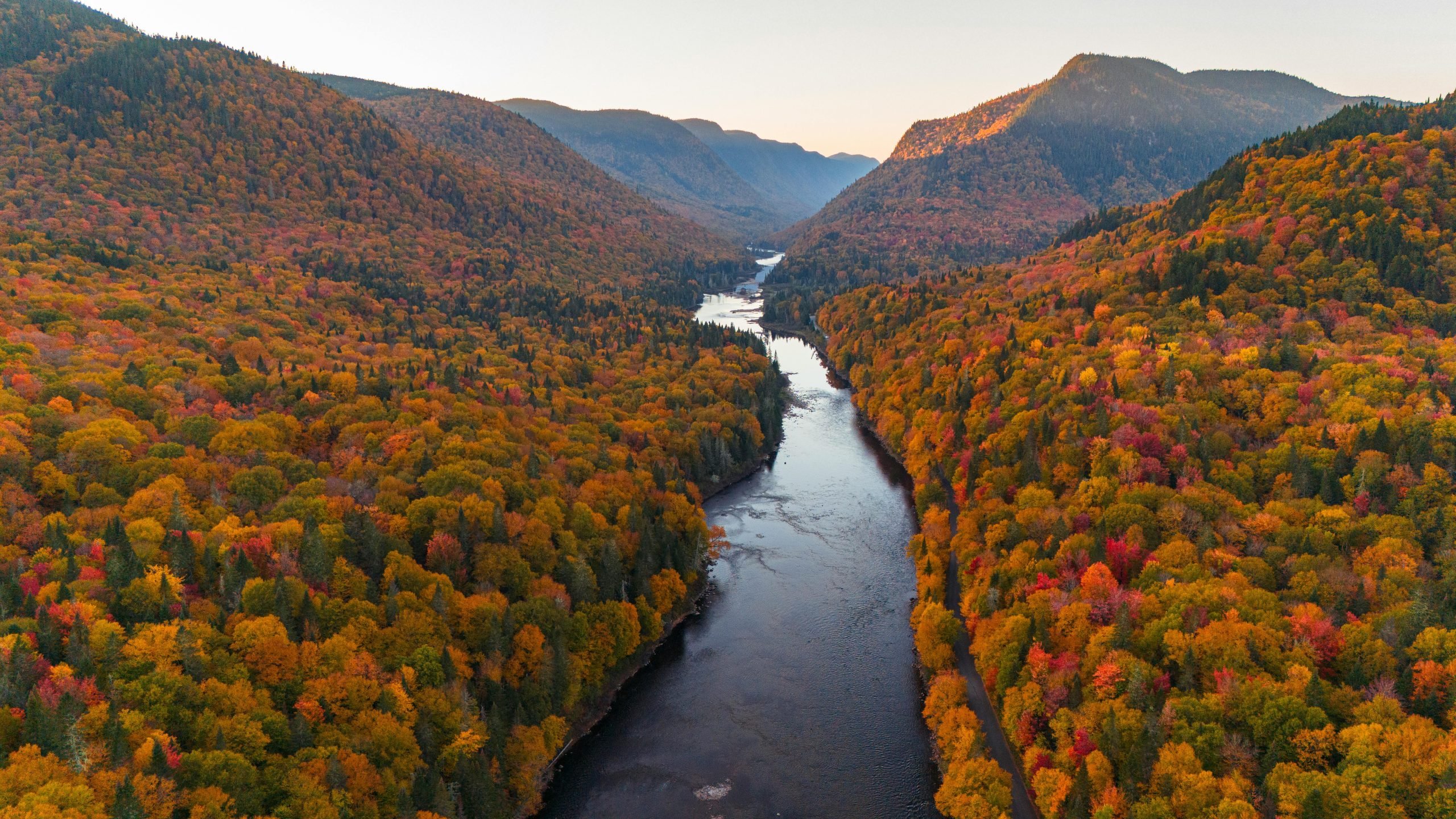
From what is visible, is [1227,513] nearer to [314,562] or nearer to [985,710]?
[985,710]

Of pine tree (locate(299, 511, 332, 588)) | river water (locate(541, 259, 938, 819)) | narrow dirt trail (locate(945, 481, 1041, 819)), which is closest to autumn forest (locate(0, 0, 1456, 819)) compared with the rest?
pine tree (locate(299, 511, 332, 588))

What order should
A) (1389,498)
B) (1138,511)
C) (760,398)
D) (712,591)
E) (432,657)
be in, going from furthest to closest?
(760,398)
(712,591)
(1138,511)
(1389,498)
(432,657)

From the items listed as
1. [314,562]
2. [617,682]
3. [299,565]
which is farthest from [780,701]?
[299,565]

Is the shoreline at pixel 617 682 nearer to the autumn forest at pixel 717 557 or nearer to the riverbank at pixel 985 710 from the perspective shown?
the autumn forest at pixel 717 557

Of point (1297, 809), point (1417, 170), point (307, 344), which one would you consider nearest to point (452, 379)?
point (307, 344)

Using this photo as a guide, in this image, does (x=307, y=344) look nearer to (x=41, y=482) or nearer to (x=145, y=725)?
(x=41, y=482)
